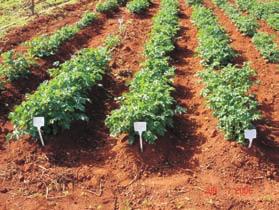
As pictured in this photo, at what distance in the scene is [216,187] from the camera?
281 inches

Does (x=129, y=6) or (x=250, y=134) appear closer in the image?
(x=250, y=134)

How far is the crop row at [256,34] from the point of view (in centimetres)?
1248

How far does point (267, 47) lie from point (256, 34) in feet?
5.16

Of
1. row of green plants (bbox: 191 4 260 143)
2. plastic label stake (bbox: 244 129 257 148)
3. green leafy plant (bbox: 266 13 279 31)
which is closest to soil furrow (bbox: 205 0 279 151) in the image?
row of green plants (bbox: 191 4 260 143)

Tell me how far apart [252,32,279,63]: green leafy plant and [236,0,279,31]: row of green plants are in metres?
2.80

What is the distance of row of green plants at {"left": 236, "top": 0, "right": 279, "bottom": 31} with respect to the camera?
650 inches

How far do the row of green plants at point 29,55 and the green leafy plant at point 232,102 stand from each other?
174 inches

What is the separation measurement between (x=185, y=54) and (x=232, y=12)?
5745 mm

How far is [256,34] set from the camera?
14.2 metres

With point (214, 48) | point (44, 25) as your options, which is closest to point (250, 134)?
point (214, 48)

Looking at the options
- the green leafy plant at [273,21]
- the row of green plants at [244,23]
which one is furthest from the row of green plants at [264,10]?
the row of green plants at [244,23]

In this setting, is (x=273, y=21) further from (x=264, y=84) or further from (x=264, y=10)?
(x=264, y=84)

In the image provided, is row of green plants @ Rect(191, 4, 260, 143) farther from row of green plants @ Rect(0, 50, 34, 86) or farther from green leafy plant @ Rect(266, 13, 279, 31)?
green leafy plant @ Rect(266, 13, 279, 31)

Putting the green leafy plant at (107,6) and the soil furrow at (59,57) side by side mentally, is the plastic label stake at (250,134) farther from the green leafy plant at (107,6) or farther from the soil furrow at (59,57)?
the green leafy plant at (107,6)
